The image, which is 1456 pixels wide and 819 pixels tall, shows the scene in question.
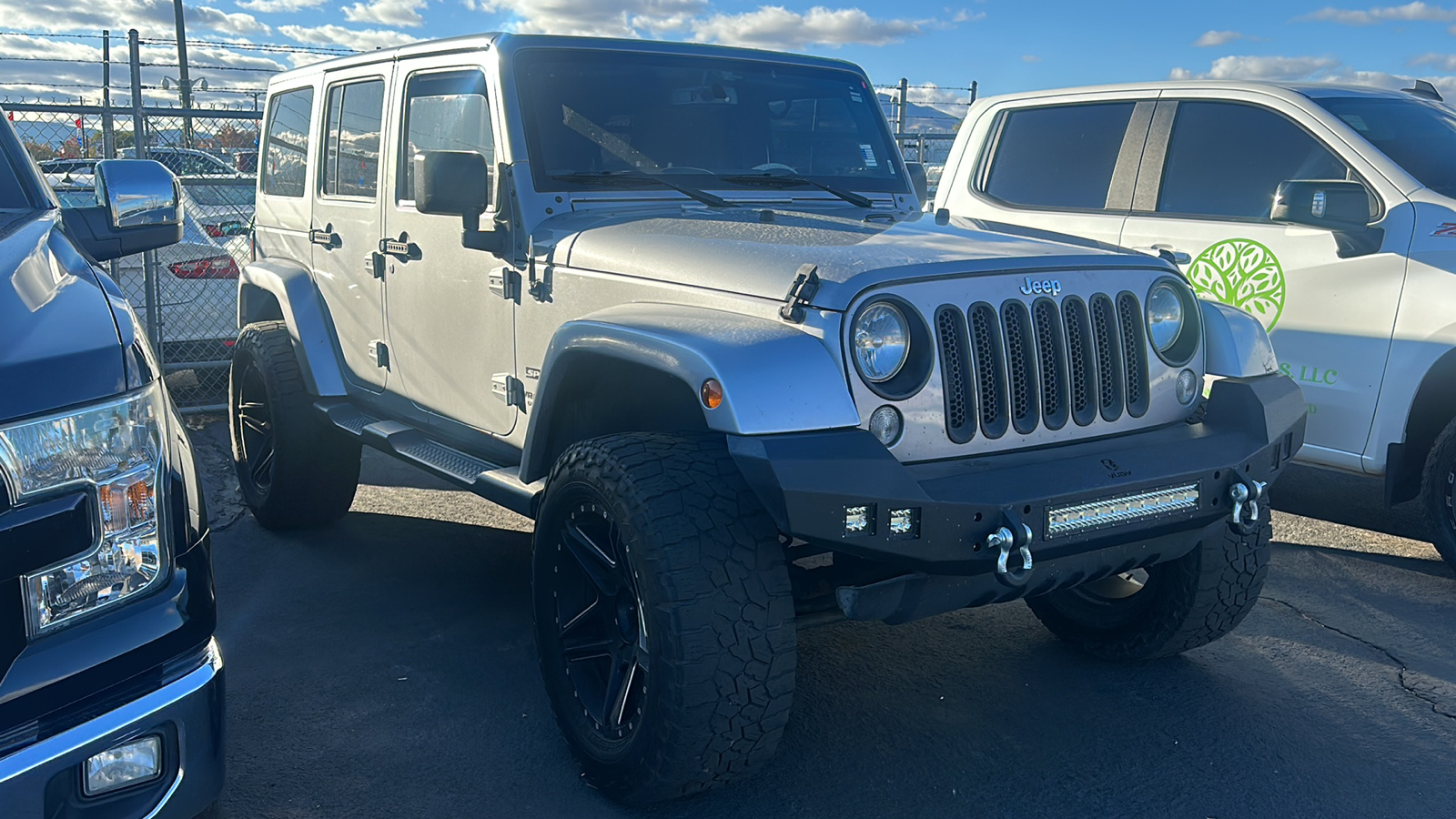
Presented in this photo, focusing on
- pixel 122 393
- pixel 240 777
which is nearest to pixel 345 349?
pixel 240 777

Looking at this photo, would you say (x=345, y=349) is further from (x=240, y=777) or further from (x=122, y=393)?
(x=122, y=393)

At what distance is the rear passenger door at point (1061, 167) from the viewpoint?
575cm

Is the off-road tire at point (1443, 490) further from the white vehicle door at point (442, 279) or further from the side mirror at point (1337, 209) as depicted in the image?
the white vehicle door at point (442, 279)

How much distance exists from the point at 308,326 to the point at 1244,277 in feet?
13.3

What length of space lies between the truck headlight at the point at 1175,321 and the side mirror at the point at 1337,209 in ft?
6.20

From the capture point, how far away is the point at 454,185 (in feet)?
11.5

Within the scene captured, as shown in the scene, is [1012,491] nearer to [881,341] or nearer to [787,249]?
[881,341]

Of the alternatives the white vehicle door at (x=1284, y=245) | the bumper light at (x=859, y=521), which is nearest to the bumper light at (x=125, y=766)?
the bumper light at (x=859, y=521)

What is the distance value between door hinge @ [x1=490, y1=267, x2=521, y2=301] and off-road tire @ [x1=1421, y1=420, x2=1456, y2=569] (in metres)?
3.55

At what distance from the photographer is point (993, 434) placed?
9.59ft

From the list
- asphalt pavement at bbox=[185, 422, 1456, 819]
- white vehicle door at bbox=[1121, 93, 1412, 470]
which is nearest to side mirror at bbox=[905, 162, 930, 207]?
white vehicle door at bbox=[1121, 93, 1412, 470]

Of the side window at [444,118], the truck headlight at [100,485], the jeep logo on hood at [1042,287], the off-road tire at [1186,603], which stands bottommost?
the off-road tire at [1186,603]

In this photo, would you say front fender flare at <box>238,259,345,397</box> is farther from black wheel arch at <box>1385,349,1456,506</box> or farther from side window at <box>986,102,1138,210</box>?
black wheel arch at <box>1385,349,1456,506</box>

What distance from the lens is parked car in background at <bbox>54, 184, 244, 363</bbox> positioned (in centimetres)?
806
